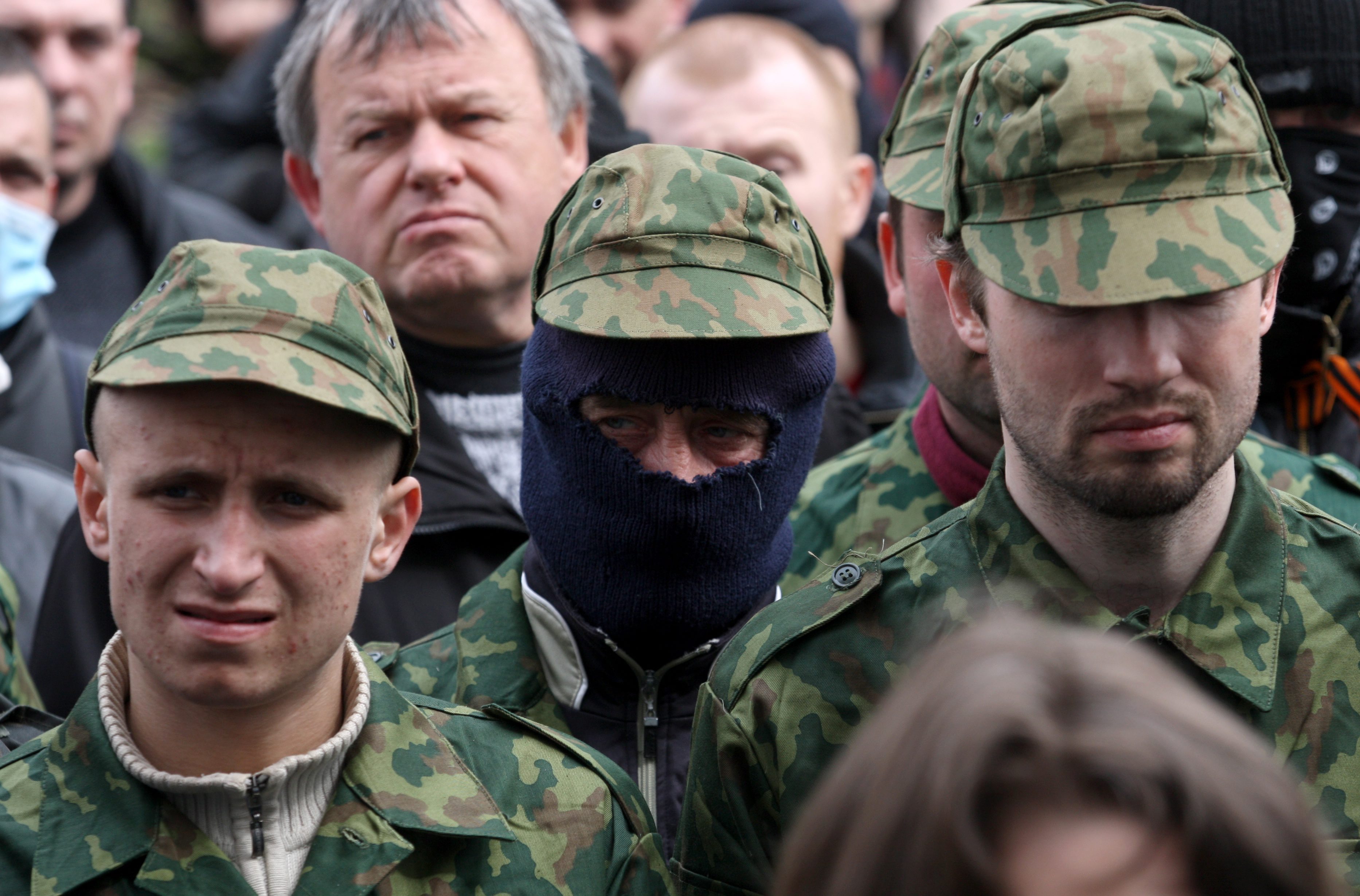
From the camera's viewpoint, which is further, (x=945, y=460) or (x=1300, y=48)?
(x=1300, y=48)

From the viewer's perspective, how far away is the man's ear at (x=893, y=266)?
12.3ft

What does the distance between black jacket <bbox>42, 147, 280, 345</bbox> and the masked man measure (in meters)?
3.29

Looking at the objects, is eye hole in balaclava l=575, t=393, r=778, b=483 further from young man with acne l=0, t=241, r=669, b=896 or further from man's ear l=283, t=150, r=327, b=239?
man's ear l=283, t=150, r=327, b=239

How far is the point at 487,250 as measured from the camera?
13.6 feet

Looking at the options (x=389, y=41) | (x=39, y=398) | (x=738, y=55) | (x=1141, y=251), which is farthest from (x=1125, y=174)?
(x=39, y=398)

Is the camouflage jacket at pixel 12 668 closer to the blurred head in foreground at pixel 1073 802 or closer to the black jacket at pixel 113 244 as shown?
the blurred head in foreground at pixel 1073 802

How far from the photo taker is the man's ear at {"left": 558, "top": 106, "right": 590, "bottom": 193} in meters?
4.49

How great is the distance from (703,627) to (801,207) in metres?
2.13

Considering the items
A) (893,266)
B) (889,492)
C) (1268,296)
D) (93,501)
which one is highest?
(1268,296)

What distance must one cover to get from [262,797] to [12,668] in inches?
42.6

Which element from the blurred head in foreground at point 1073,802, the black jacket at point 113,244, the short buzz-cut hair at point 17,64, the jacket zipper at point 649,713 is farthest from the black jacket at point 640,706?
the black jacket at point 113,244

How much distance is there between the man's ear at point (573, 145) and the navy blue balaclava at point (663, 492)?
1.31 meters

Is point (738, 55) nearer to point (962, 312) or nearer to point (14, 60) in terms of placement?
point (14, 60)

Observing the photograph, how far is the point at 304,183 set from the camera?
449cm
